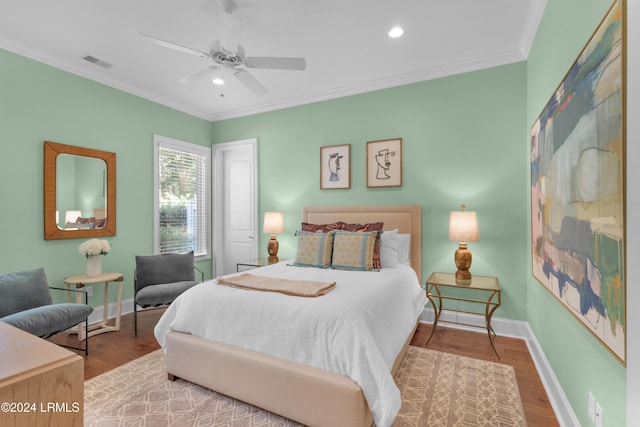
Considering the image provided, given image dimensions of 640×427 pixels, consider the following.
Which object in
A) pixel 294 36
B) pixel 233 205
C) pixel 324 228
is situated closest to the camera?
pixel 294 36

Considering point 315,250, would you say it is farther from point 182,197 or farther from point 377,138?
point 182,197

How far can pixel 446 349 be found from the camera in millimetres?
2857

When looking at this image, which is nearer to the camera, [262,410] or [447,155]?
[262,410]

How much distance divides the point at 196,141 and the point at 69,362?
4.55 metres

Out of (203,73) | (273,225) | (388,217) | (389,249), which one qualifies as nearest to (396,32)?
(203,73)

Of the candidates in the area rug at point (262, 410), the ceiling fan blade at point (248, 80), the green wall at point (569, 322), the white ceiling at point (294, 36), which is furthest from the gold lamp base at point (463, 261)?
the ceiling fan blade at point (248, 80)

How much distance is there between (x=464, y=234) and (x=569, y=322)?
1332mm

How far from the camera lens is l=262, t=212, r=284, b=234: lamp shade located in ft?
13.9

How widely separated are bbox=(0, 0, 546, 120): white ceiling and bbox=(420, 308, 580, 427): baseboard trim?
8.82ft

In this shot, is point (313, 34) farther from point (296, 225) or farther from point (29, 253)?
point (29, 253)

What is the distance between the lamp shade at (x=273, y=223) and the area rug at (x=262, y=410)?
81.8 inches

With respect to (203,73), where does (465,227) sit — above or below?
below

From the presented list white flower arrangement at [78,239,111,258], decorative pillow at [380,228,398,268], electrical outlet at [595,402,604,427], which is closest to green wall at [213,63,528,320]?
decorative pillow at [380,228,398,268]

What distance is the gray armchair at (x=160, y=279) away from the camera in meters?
3.13
